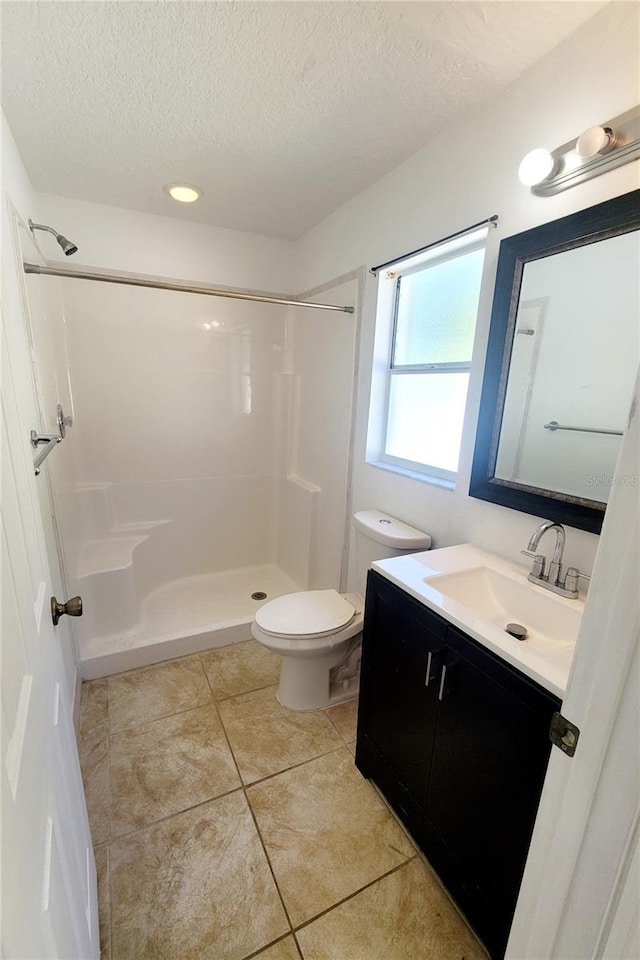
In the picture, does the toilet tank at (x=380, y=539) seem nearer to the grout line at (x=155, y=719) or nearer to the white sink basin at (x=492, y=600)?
the white sink basin at (x=492, y=600)

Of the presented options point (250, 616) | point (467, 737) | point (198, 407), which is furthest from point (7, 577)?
point (198, 407)

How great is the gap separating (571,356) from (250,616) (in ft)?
6.94

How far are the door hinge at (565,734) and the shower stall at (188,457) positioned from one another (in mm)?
1636

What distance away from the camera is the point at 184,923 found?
3.61 feet

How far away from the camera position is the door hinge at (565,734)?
596 mm

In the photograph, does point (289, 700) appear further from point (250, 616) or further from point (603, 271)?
point (603, 271)

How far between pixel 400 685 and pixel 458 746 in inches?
9.8

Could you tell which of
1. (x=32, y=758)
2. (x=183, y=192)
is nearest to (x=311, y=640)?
(x=32, y=758)

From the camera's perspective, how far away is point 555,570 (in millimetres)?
1167

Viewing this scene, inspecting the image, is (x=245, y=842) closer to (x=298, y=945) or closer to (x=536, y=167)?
(x=298, y=945)

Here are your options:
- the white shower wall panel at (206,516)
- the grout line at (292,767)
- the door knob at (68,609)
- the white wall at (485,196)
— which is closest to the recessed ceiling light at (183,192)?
the white wall at (485,196)

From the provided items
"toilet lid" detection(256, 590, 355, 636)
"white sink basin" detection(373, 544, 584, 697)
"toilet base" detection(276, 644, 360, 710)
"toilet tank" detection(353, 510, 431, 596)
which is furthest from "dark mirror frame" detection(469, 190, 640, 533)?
"toilet base" detection(276, 644, 360, 710)

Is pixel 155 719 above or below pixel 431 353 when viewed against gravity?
below

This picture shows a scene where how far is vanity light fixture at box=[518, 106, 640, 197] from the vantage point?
38.5 inches
